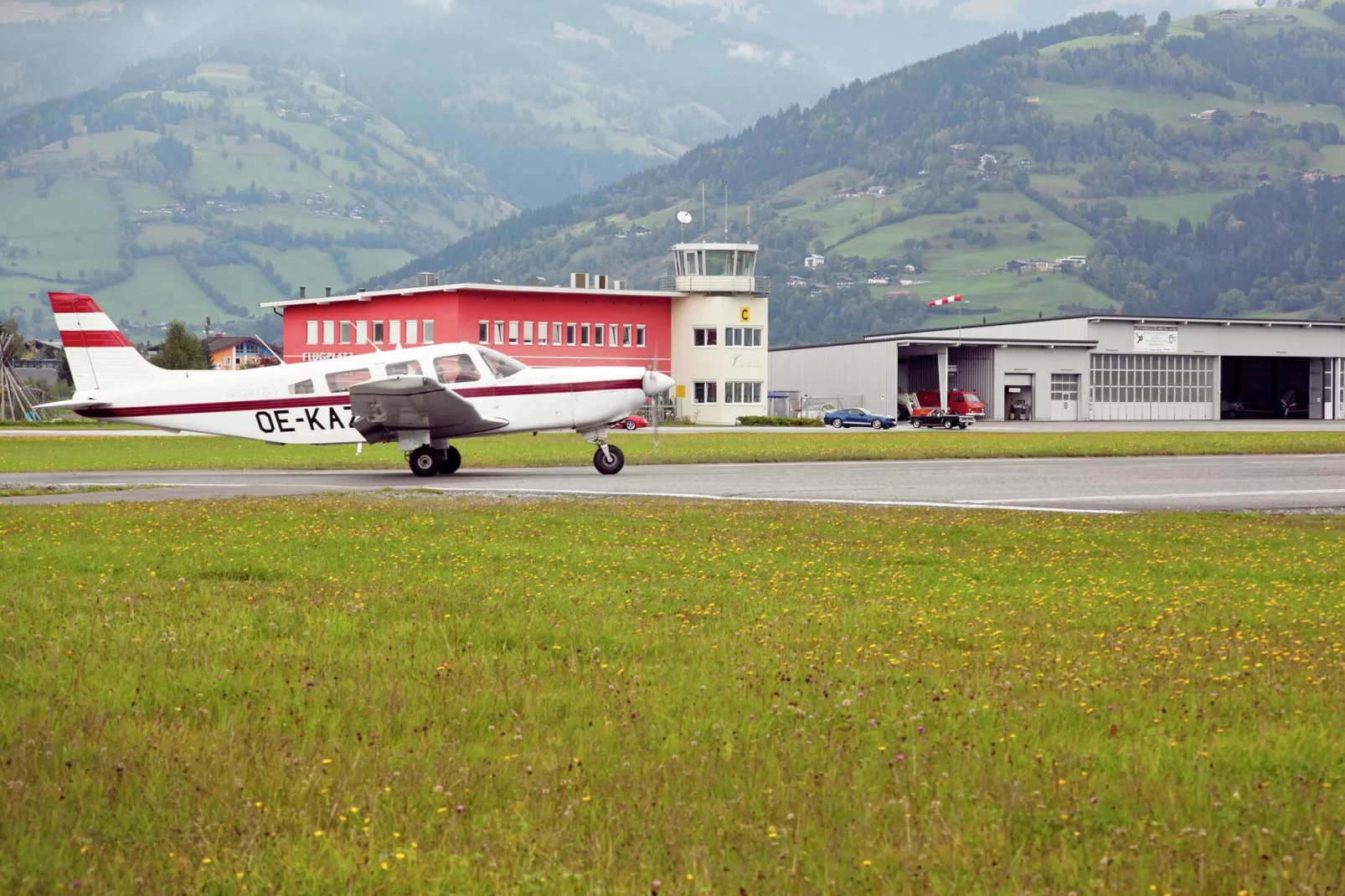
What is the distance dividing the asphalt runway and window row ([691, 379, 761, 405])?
60105 mm

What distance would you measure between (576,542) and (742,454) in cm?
2325

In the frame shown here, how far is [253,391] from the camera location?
27.5 meters

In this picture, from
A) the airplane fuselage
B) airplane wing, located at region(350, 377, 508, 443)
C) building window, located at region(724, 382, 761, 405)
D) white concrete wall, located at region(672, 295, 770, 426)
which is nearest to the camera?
airplane wing, located at region(350, 377, 508, 443)

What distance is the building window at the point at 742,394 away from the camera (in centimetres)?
9344

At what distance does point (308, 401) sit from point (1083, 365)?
8108 centimetres

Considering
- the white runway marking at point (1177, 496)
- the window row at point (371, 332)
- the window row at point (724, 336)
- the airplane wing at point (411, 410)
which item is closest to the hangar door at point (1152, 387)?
the window row at point (724, 336)

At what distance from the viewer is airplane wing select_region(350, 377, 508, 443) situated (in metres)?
25.6

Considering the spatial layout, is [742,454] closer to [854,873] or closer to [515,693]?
[515,693]

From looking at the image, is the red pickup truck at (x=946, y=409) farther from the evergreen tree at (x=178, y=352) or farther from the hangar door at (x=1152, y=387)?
the evergreen tree at (x=178, y=352)

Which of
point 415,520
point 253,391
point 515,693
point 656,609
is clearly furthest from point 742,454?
point 515,693

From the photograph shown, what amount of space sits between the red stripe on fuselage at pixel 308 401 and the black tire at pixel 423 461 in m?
1.38

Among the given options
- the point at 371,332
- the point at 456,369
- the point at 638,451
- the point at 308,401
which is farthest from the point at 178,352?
the point at 456,369

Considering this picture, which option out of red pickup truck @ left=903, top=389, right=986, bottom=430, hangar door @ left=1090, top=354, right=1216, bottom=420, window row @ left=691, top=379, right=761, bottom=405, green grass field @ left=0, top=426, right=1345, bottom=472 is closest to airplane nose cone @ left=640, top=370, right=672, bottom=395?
green grass field @ left=0, top=426, right=1345, bottom=472

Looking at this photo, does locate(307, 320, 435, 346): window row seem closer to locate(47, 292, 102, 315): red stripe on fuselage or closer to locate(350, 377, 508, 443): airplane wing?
locate(47, 292, 102, 315): red stripe on fuselage
